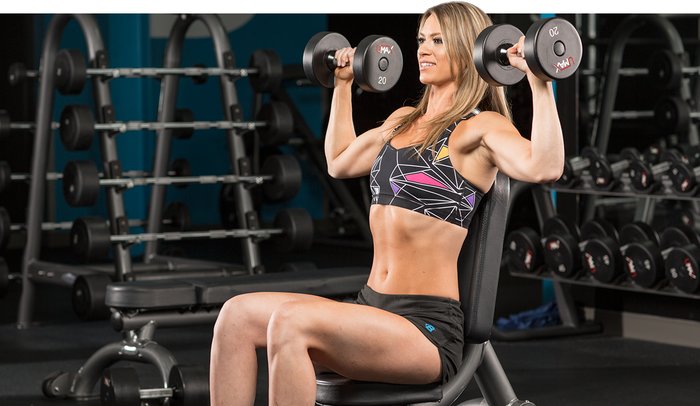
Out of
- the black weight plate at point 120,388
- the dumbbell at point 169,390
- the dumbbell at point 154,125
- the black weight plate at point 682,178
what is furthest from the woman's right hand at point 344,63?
the dumbbell at point 154,125

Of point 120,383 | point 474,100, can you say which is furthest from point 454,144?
point 120,383

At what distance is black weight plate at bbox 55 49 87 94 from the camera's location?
4.59 metres

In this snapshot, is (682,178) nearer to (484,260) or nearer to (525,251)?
(525,251)

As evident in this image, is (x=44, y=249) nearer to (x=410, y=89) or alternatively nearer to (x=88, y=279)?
(x=410, y=89)

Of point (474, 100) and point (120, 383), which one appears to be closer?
point (474, 100)

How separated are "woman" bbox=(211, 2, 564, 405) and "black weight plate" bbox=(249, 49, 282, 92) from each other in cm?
238

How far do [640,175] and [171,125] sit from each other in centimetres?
181

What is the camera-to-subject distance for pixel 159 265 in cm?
484

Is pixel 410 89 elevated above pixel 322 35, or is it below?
below

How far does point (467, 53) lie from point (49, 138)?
120 inches

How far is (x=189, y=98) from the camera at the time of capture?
8172 millimetres

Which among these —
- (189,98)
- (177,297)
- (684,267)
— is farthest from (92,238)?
(189,98)

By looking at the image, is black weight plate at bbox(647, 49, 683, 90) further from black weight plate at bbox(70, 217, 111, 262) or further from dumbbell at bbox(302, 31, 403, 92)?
dumbbell at bbox(302, 31, 403, 92)

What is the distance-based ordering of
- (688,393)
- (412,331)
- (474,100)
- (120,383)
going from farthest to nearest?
(688,393)
(120,383)
(474,100)
(412,331)
